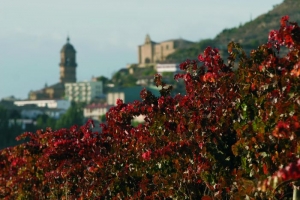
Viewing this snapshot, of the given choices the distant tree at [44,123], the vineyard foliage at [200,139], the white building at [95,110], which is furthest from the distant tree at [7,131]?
the vineyard foliage at [200,139]

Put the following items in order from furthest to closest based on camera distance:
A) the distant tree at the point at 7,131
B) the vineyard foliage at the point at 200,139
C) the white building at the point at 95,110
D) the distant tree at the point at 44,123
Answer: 1. the white building at the point at 95,110
2. the distant tree at the point at 44,123
3. the distant tree at the point at 7,131
4. the vineyard foliage at the point at 200,139

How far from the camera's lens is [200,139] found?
11.1 metres

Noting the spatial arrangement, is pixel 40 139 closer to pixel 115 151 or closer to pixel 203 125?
pixel 115 151

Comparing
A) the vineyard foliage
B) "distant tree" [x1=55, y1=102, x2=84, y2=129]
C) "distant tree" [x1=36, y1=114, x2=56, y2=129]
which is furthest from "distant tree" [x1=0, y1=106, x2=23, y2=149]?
the vineyard foliage

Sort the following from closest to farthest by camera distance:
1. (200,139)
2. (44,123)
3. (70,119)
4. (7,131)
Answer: (200,139) → (7,131) → (70,119) → (44,123)

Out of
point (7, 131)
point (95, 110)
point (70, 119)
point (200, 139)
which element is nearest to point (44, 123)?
point (70, 119)

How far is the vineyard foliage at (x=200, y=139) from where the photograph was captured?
369 inches

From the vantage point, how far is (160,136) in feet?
40.3

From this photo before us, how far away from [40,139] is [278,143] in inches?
287

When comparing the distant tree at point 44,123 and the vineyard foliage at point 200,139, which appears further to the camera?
the distant tree at point 44,123

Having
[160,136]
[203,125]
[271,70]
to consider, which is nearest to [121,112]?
[160,136]

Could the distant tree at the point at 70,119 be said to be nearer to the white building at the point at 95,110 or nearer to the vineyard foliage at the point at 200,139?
the white building at the point at 95,110

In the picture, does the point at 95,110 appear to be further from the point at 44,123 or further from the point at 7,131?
the point at 7,131

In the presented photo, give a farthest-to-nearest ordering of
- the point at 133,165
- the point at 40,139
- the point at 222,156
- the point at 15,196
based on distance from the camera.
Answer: the point at 15,196 < the point at 40,139 < the point at 133,165 < the point at 222,156
